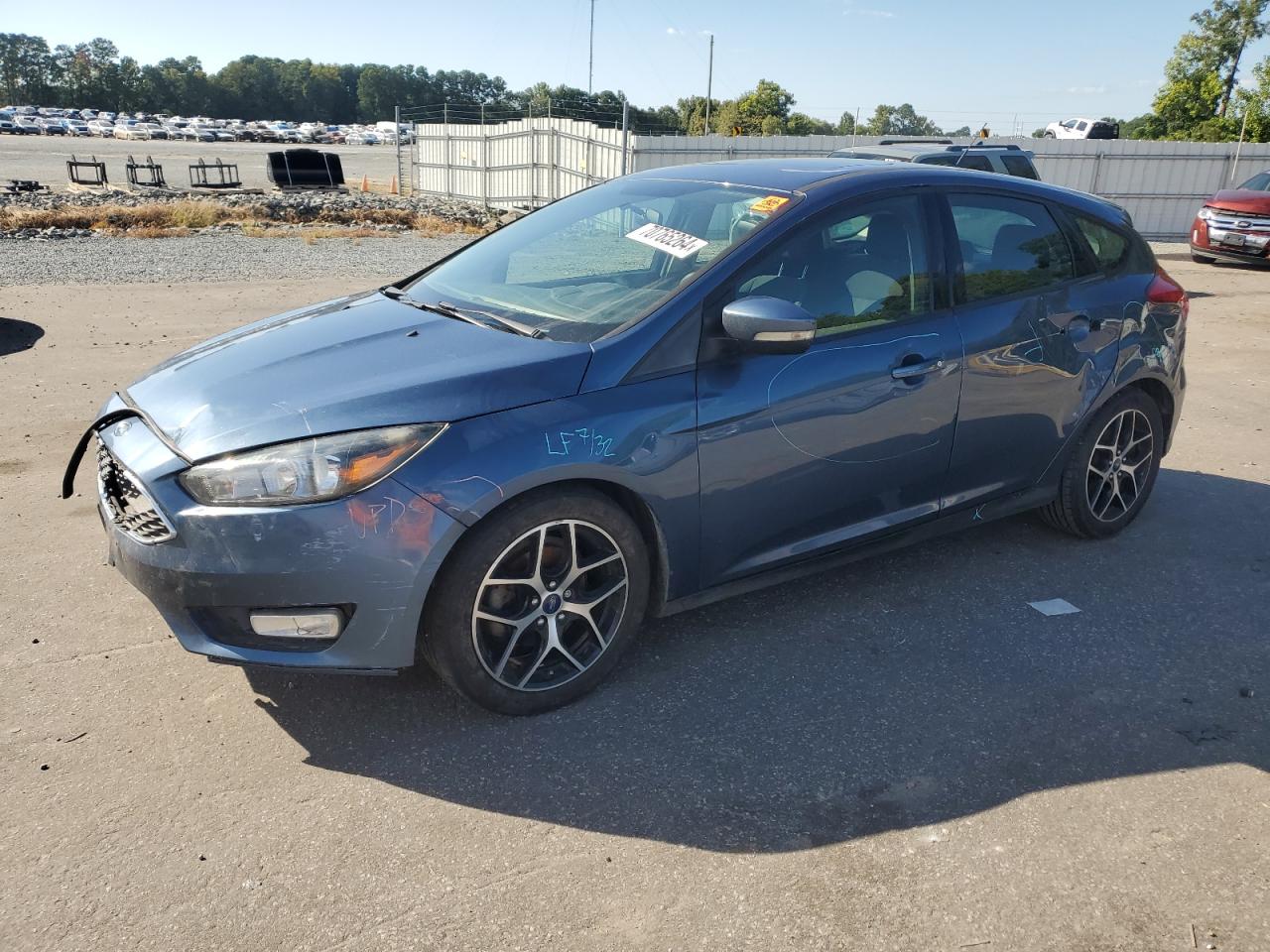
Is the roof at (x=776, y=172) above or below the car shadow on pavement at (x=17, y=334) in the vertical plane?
above

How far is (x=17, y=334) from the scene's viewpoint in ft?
29.5

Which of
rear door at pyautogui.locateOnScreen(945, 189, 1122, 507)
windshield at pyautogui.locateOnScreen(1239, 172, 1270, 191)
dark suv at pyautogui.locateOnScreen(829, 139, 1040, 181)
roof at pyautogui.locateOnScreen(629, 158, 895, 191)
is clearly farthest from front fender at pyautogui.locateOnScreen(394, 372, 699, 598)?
windshield at pyautogui.locateOnScreen(1239, 172, 1270, 191)

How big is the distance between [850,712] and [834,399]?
114 centimetres

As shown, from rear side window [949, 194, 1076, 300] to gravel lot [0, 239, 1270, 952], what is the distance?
1.32 metres

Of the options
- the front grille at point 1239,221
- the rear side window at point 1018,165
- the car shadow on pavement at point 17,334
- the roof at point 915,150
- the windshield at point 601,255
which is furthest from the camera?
the front grille at point 1239,221

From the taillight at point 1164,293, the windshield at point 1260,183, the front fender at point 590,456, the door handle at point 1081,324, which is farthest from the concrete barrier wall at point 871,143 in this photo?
the front fender at point 590,456

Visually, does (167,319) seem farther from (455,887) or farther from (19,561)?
(455,887)

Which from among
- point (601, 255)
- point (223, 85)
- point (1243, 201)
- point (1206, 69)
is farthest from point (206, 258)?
point (223, 85)

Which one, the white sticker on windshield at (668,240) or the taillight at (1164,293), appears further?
the taillight at (1164,293)

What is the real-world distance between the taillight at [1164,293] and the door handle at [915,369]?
5.23 ft

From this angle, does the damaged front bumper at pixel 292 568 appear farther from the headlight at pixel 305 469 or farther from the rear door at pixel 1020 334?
the rear door at pixel 1020 334

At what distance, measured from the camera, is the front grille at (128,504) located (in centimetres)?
308

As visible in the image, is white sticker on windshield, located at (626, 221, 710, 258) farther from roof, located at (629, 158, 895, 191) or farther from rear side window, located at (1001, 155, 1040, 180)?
rear side window, located at (1001, 155, 1040, 180)

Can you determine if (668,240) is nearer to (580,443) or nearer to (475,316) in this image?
(475,316)
